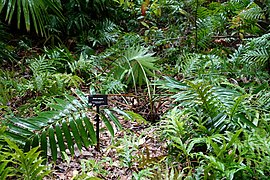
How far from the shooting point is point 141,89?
3.50 m

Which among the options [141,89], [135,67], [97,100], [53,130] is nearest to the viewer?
[53,130]

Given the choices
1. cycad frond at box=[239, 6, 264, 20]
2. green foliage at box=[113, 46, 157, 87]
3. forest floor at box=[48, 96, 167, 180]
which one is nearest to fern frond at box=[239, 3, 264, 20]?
cycad frond at box=[239, 6, 264, 20]

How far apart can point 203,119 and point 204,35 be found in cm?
180

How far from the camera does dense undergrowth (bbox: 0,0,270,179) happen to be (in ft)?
6.70

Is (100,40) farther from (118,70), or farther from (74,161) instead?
→ (74,161)

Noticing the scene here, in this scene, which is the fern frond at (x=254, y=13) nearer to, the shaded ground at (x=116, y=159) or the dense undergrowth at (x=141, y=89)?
the dense undergrowth at (x=141, y=89)

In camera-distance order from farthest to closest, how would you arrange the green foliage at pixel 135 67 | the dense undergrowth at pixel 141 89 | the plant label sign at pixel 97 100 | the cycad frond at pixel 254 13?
the cycad frond at pixel 254 13
the green foliage at pixel 135 67
the plant label sign at pixel 97 100
the dense undergrowth at pixel 141 89

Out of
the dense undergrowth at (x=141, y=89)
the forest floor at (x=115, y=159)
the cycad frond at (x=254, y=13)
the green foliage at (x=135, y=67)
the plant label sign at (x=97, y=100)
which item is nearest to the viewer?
the dense undergrowth at (x=141, y=89)

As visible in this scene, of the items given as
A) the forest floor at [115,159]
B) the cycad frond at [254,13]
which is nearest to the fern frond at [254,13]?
the cycad frond at [254,13]

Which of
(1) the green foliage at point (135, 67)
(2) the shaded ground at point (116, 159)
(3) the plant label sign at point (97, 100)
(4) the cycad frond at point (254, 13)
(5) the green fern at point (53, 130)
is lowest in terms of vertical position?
(2) the shaded ground at point (116, 159)

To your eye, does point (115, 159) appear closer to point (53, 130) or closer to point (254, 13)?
point (53, 130)

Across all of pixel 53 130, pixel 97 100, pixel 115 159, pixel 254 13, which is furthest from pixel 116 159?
pixel 254 13

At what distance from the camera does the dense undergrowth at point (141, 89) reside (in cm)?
204

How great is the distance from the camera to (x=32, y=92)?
329 centimetres
